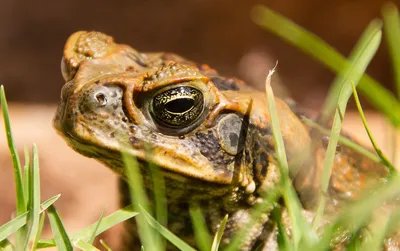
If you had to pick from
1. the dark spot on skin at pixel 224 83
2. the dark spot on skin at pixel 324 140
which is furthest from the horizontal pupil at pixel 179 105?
the dark spot on skin at pixel 324 140

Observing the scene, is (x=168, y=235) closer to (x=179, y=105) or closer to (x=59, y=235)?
(x=59, y=235)

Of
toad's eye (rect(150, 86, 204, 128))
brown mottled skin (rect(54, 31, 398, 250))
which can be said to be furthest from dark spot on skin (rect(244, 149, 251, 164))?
toad's eye (rect(150, 86, 204, 128))

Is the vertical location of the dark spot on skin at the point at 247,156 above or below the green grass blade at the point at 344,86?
below

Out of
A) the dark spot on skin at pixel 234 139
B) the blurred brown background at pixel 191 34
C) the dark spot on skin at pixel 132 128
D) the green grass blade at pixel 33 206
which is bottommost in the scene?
the blurred brown background at pixel 191 34

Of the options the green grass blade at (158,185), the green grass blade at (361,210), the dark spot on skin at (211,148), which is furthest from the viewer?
the dark spot on skin at (211,148)

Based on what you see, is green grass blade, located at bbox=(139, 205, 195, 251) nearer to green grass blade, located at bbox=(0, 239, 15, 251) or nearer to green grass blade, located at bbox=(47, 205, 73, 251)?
green grass blade, located at bbox=(47, 205, 73, 251)

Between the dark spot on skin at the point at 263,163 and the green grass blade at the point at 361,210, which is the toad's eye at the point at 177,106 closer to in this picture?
the dark spot on skin at the point at 263,163

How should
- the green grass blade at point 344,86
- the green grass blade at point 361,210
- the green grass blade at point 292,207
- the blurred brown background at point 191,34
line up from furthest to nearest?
the blurred brown background at point 191,34, the green grass blade at point 344,86, the green grass blade at point 292,207, the green grass blade at point 361,210

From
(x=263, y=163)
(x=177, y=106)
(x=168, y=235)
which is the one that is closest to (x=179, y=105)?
Result: (x=177, y=106)
